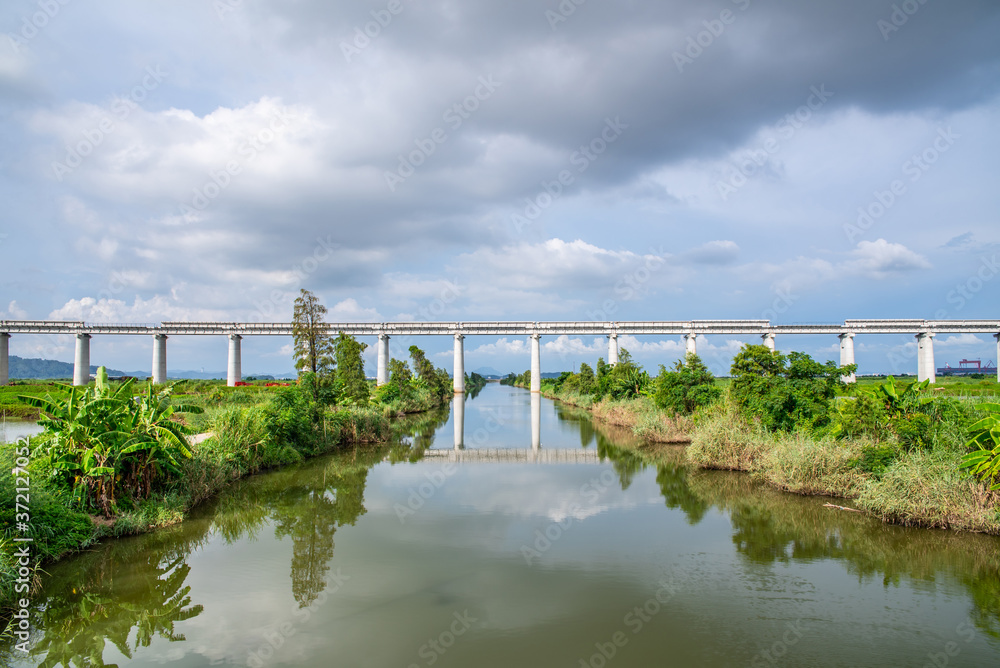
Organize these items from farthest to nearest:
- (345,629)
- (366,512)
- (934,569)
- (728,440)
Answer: (728,440), (366,512), (934,569), (345,629)

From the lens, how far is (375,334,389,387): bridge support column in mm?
63703

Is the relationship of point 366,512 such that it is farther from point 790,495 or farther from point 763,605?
point 790,495

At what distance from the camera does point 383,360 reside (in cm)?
6462

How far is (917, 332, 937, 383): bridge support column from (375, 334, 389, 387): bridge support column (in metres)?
64.4

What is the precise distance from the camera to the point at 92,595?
325 inches

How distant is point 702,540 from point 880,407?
651cm

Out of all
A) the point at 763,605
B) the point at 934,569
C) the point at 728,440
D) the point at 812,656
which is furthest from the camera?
the point at 728,440

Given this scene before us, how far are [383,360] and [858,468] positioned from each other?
56.1 m

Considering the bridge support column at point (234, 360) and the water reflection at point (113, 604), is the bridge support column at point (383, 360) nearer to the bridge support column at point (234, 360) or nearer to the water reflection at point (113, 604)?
the bridge support column at point (234, 360)

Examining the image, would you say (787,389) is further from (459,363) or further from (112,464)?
(459,363)

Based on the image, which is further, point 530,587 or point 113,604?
point 530,587

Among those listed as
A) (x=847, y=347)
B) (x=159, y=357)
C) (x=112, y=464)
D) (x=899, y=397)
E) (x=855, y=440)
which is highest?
(x=159, y=357)

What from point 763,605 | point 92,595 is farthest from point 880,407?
point 92,595

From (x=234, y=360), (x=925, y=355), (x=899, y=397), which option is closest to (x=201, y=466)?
(x=899, y=397)
